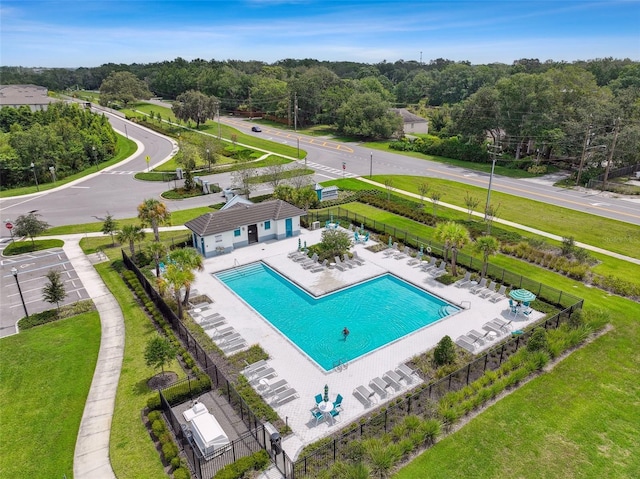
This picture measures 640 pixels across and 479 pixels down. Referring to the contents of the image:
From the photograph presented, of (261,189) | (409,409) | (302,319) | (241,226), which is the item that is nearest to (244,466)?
(409,409)

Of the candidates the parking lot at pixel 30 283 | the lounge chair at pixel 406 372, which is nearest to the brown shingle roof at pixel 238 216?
the parking lot at pixel 30 283

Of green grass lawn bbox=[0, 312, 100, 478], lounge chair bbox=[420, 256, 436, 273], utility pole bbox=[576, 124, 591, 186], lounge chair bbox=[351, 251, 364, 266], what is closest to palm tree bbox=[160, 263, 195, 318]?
green grass lawn bbox=[0, 312, 100, 478]

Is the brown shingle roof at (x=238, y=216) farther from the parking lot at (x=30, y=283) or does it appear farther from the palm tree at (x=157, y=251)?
the parking lot at (x=30, y=283)

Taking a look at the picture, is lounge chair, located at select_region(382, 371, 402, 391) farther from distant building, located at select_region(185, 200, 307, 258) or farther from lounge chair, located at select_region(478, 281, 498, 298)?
distant building, located at select_region(185, 200, 307, 258)

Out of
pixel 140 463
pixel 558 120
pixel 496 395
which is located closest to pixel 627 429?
pixel 496 395

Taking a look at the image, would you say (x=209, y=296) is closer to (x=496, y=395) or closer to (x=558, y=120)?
(x=496, y=395)
